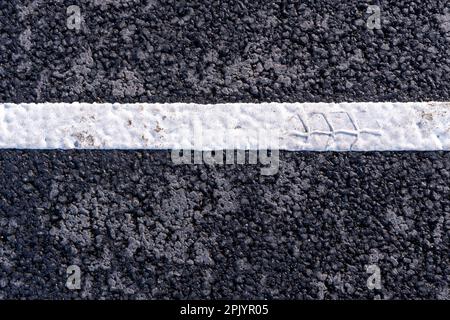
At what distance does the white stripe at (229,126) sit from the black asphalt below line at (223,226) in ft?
0.17

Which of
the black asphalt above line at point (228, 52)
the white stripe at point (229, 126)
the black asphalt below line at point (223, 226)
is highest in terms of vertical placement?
the black asphalt above line at point (228, 52)

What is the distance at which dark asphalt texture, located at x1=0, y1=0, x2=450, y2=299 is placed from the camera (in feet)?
7.62

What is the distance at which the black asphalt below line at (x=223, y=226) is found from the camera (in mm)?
2316

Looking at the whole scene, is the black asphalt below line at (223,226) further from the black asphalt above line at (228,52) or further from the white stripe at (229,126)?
the black asphalt above line at (228,52)

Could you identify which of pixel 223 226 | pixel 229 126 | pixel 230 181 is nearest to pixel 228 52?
pixel 229 126

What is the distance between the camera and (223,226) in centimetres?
235

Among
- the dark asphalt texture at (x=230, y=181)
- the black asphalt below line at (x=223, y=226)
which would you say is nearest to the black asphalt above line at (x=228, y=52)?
the dark asphalt texture at (x=230, y=181)

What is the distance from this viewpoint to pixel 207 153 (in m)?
2.36

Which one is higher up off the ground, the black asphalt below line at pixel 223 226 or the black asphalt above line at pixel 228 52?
the black asphalt above line at pixel 228 52

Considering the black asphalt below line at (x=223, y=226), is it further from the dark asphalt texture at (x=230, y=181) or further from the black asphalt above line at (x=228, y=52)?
the black asphalt above line at (x=228, y=52)

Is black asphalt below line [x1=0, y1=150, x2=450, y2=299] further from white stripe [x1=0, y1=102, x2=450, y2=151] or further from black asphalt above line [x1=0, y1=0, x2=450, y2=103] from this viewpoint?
black asphalt above line [x1=0, y1=0, x2=450, y2=103]

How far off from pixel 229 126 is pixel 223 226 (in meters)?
0.42
